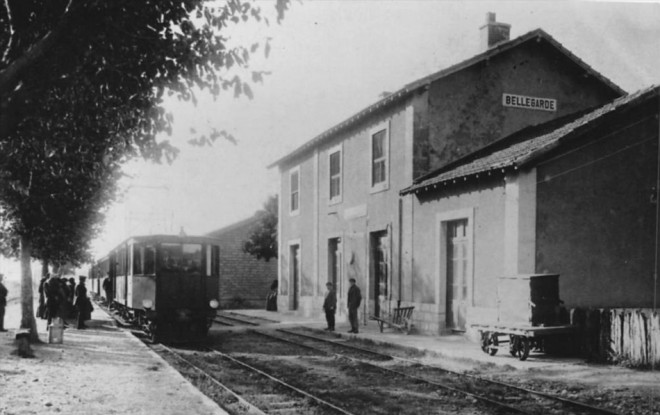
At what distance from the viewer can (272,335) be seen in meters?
A: 18.0

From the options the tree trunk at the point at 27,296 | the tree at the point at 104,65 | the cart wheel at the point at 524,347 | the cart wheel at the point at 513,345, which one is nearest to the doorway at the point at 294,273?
A: the tree trunk at the point at 27,296

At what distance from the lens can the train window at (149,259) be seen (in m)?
16.4

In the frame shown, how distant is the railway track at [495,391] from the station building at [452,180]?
344 cm

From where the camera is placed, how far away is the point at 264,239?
35594mm

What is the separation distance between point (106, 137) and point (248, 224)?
30000mm

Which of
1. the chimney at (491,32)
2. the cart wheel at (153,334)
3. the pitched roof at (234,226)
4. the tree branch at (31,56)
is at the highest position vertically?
the chimney at (491,32)

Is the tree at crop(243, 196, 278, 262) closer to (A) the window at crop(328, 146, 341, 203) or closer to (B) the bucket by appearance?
(A) the window at crop(328, 146, 341, 203)

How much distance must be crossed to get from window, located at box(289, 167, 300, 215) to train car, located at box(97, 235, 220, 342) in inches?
391

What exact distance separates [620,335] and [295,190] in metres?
17.8

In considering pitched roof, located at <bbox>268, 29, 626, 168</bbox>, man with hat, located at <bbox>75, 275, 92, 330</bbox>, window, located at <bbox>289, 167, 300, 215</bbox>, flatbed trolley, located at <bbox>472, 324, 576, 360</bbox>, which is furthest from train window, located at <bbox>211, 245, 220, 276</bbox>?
window, located at <bbox>289, 167, 300, 215</bbox>

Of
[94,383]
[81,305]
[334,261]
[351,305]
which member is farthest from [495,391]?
[334,261]

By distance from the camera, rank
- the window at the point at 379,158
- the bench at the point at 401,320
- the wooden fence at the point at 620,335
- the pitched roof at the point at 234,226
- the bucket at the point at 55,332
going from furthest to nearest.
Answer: the pitched roof at the point at 234,226
the window at the point at 379,158
the bench at the point at 401,320
the bucket at the point at 55,332
the wooden fence at the point at 620,335

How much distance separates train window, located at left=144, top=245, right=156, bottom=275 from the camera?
16.4m

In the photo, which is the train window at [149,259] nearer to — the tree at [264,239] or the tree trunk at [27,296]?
the tree trunk at [27,296]
